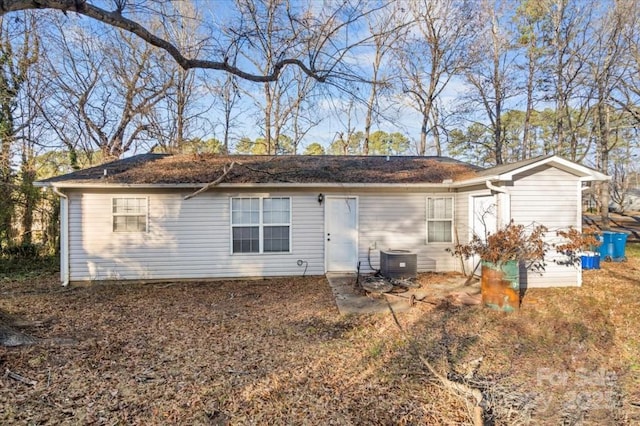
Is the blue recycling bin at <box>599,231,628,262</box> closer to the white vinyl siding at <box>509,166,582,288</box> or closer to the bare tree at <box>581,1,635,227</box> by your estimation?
the white vinyl siding at <box>509,166,582,288</box>

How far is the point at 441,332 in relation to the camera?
4789mm

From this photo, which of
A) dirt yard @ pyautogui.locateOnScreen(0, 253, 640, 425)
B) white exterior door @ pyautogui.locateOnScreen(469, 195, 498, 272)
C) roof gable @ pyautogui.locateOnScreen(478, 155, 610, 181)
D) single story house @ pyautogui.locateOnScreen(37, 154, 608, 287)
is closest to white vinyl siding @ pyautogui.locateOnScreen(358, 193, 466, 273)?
single story house @ pyautogui.locateOnScreen(37, 154, 608, 287)

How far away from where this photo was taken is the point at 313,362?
3869 mm

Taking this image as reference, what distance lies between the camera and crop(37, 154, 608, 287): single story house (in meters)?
6.89

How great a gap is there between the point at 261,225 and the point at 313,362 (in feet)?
15.4

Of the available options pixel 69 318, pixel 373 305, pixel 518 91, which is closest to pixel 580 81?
pixel 518 91

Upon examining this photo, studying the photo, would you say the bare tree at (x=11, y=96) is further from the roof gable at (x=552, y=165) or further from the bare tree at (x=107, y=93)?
the roof gable at (x=552, y=165)

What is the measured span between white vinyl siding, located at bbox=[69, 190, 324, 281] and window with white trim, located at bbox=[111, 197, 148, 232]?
0.12 m

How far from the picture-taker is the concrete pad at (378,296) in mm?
5742

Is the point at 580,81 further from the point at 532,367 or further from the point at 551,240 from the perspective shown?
the point at 532,367

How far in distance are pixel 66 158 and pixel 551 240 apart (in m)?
17.1

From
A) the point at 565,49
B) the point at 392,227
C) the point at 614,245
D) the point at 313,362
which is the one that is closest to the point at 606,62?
the point at 565,49

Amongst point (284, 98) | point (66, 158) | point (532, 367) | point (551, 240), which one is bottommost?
point (532, 367)

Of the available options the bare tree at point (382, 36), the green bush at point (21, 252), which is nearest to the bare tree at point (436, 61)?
the bare tree at point (382, 36)
